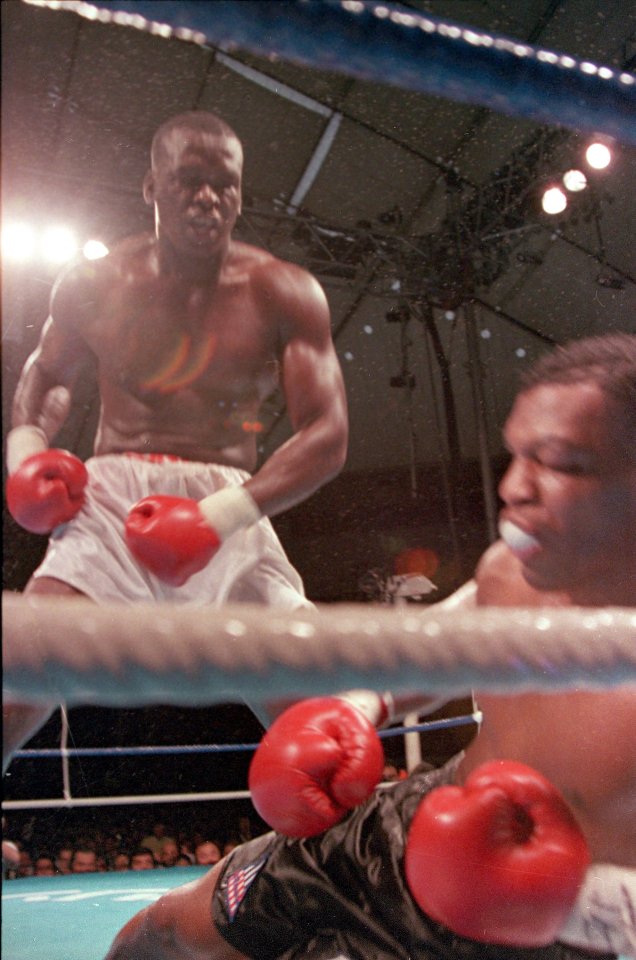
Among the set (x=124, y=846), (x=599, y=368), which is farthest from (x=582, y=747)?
(x=124, y=846)

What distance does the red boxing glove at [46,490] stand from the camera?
110cm

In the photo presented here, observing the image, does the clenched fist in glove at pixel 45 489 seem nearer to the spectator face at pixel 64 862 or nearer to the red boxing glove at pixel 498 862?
the red boxing glove at pixel 498 862

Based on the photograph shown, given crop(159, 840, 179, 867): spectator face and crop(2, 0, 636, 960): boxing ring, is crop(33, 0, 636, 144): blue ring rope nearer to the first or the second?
crop(2, 0, 636, 960): boxing ring

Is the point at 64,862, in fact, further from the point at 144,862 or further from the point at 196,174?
the point at 196,174

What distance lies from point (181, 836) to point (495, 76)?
187 inches

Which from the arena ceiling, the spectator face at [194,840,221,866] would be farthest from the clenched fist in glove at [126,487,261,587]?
the spectator face at [194,840,221,866]

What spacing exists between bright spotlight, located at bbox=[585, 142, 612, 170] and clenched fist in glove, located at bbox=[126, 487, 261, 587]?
250 centimetres

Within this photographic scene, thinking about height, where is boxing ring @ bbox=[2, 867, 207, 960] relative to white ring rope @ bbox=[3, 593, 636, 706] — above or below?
below

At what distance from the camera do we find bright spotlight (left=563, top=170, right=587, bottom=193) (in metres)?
3.10

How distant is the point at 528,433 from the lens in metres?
0.74

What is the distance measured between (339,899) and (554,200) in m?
3.09

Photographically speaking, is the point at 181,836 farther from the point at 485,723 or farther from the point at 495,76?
the point at 495,76

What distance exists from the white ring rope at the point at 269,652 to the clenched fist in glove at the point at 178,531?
673 millimetres

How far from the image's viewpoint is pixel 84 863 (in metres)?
3.90
